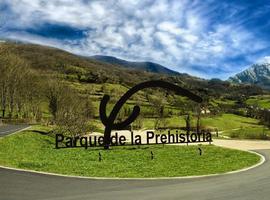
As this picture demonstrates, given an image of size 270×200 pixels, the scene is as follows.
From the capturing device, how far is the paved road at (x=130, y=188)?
17.7 m

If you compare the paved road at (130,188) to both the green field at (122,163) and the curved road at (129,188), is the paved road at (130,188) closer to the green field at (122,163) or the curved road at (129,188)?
the curved road at (129,188)

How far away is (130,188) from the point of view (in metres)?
20.2

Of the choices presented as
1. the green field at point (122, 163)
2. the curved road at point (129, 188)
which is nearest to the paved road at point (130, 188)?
the curved road at point (129, 188)

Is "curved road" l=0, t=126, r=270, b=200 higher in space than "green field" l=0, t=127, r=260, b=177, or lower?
lower

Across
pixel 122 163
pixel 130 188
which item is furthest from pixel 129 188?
pixel 122 163

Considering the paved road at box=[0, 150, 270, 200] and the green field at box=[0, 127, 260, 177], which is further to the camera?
the green field at box=[0, 127, 260, 177]

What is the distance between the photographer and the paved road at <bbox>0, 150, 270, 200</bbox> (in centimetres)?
1769

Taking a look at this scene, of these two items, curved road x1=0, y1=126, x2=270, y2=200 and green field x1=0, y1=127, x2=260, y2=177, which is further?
green field x1=0, y1=127, x2=260, y2=177

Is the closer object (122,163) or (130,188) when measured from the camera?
(130,188)

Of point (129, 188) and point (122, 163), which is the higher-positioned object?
point (122, 163)

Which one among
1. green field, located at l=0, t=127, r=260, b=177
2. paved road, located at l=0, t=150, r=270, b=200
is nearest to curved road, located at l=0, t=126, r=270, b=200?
paved road, located at l=0, t=150, r=270, b=200

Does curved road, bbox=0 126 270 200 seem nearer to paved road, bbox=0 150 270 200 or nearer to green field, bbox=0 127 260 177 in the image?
paved road, bbox=0 150 270 200

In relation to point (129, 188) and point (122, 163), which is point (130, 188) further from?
point (122, 163)

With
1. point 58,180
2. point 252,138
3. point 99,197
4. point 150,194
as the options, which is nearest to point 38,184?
point 58,180
